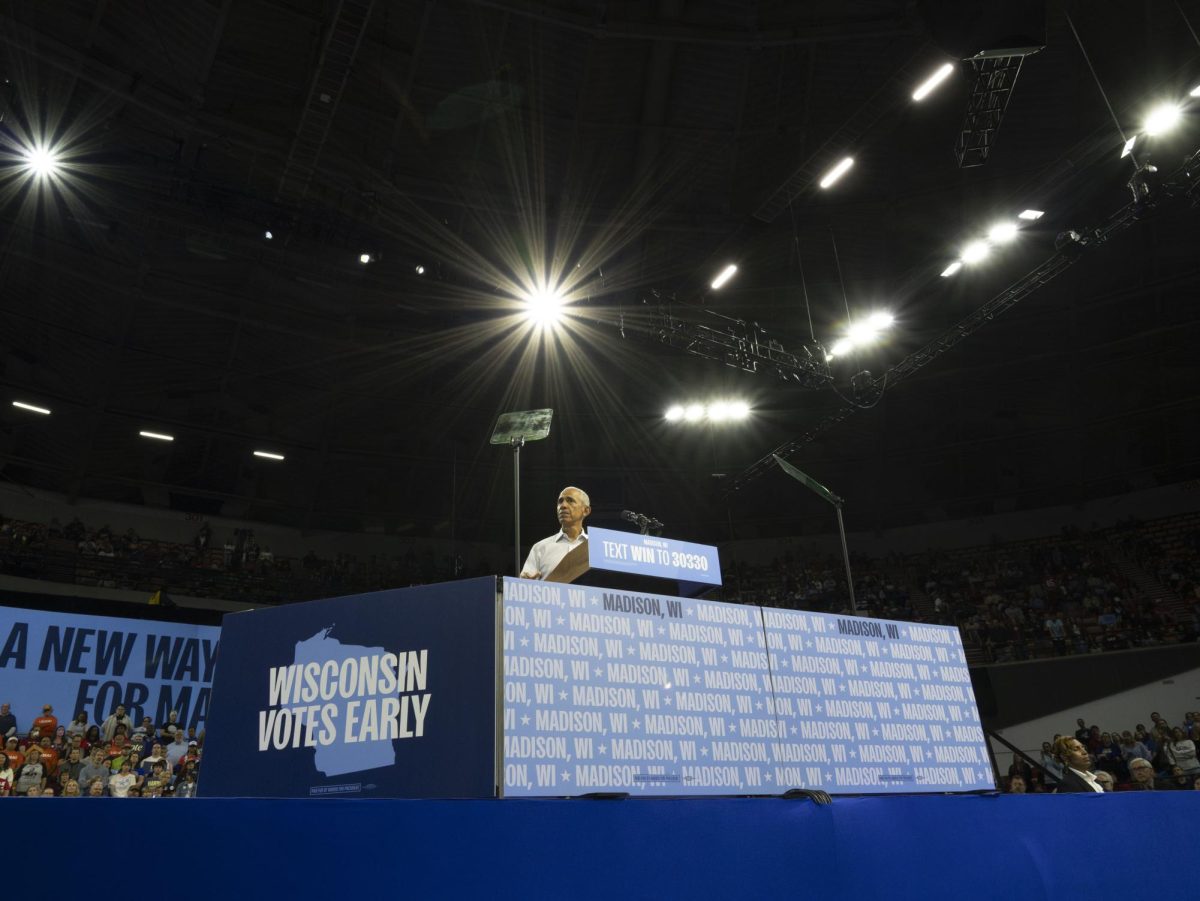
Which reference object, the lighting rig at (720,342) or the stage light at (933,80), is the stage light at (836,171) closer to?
the stage light at (933,80)

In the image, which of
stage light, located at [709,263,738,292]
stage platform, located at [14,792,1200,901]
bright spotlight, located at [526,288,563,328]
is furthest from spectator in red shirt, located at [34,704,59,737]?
stage light, located at [709,263,738,292]

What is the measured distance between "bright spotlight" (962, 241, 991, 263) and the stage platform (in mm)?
12471

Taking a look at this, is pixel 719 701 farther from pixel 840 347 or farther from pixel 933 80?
pixel 840 347

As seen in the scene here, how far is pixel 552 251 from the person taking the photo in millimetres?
16438

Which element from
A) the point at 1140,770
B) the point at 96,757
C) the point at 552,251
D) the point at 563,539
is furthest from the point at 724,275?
the point at 96,757

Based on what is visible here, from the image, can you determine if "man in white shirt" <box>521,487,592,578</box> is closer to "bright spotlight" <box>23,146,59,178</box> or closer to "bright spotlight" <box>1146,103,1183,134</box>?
"bright spotlight" <box>1146,103,1183,134</box>

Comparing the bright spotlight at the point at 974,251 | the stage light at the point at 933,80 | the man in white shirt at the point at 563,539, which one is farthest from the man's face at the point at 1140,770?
the bright spotlight at the point at 974,251

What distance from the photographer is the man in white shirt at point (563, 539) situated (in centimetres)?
362

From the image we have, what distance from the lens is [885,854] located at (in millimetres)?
2893

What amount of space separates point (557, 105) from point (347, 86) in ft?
12.1

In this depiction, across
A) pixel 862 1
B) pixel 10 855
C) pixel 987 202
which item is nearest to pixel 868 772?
pixel 10 855

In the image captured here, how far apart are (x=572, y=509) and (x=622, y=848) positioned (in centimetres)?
184

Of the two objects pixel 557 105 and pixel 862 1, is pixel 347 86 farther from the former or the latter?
pixel 862 1

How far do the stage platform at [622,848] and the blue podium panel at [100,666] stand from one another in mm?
12004
